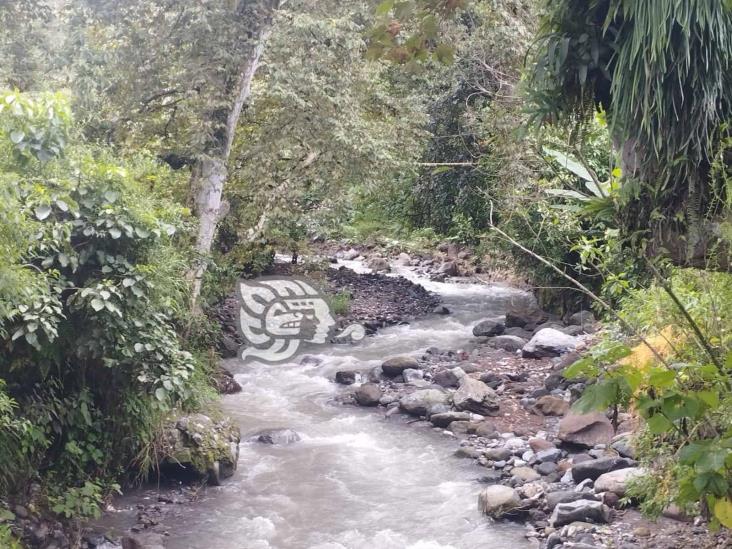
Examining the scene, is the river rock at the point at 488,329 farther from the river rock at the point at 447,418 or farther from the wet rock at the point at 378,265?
the wet rock at the point at 378,265

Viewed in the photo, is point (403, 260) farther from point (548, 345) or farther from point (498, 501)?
point (498, 501)

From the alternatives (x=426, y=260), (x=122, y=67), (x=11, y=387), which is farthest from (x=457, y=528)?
(x=426, y=260)

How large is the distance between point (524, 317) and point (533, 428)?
4.53 metres

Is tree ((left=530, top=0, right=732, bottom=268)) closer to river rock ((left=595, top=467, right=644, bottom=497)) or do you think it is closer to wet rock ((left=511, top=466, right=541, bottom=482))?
river rock ((left=595, top=467, right=644, bottom=497))

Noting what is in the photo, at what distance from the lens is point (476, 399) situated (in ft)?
28.2

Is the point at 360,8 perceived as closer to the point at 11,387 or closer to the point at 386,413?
the point at 386,413

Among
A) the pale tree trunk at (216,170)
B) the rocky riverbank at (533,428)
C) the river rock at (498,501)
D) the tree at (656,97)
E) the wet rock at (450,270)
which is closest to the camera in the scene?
the tree at (656,97)

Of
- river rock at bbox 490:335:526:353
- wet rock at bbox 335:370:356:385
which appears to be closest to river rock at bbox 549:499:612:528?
wet rock at bbox 335:370:356:385

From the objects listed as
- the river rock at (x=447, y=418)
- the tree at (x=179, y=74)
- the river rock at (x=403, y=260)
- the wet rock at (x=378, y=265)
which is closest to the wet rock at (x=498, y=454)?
the river rock at (x=447, y=418)

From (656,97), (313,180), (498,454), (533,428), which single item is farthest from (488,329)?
(656,97)

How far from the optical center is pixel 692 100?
9.63 ft

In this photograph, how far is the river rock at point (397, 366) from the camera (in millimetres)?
10172

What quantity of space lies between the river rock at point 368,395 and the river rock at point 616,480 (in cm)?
349

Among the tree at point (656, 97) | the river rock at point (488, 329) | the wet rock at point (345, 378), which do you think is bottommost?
the wet rock at point (345, 378)
